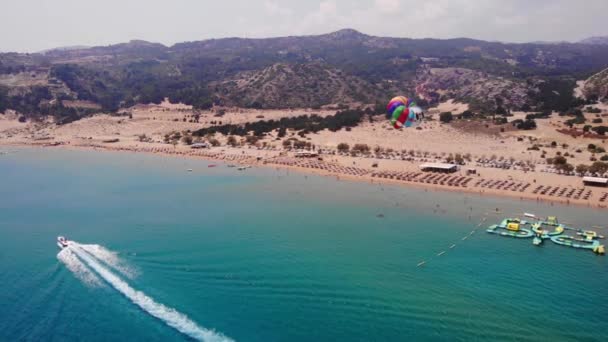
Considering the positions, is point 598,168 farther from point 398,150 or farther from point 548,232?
point 398,150

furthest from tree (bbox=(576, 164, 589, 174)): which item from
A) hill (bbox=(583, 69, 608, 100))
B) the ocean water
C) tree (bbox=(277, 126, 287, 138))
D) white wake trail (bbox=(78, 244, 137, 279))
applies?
hill (bbox=(583, 69, 608, 100))

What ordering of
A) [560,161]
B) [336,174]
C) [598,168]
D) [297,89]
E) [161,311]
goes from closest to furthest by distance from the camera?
[161,311], [598,168], [560,161], [336,174], [297,89]

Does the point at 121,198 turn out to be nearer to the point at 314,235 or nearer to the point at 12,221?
the point at 12,221

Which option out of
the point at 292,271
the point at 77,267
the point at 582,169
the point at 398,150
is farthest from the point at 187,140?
the point at 582,169

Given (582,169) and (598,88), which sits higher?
(598,88)

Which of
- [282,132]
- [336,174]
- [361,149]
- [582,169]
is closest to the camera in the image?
[582,169]

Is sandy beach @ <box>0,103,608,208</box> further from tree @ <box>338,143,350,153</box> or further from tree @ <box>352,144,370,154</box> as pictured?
tree @ <box>352,144,370,154</box>
